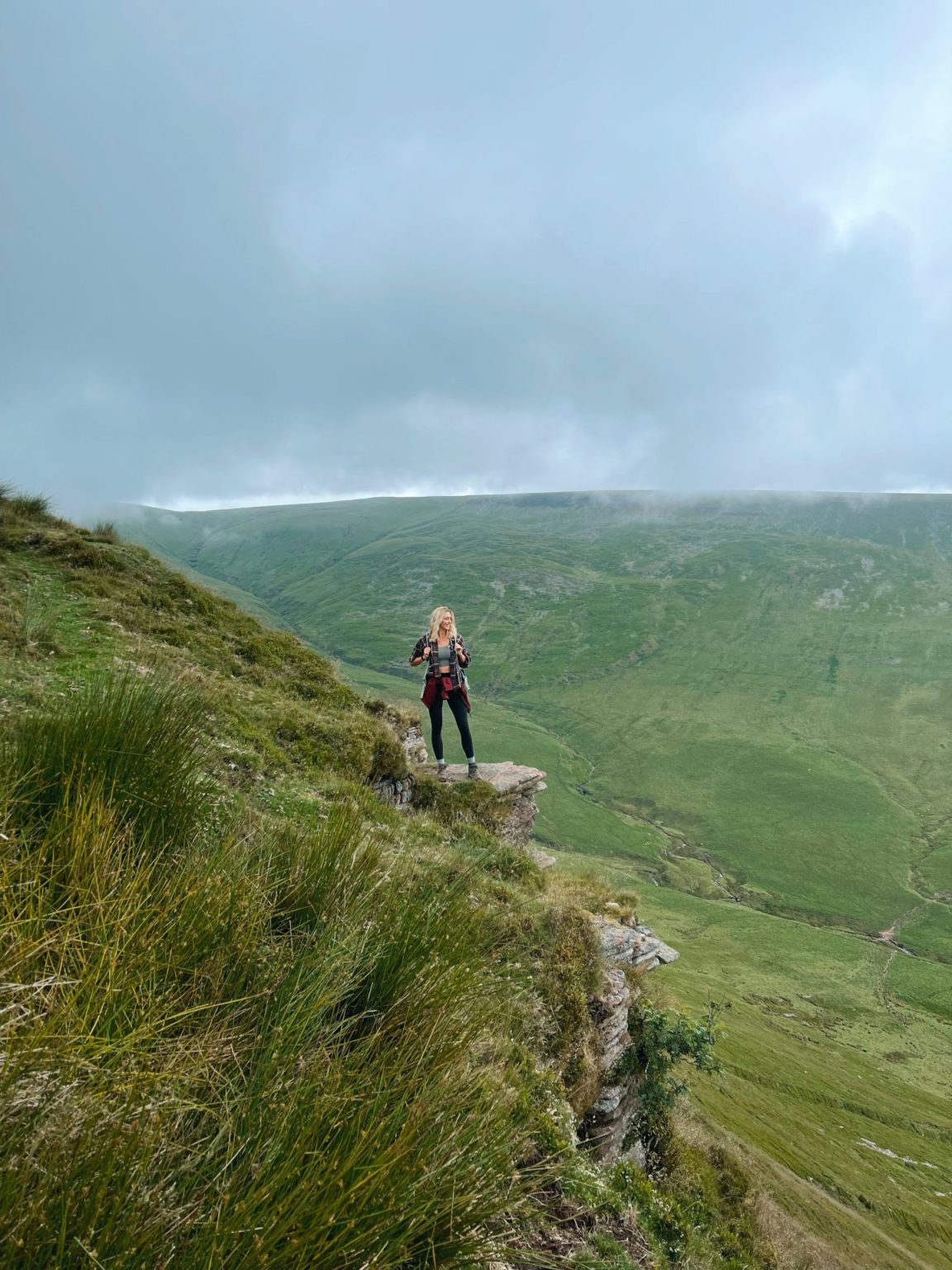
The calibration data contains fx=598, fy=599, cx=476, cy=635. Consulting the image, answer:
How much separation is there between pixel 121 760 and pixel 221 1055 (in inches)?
89.7

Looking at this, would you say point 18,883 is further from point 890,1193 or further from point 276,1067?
point 890,1193

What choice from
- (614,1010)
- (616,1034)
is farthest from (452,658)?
(616,1034)

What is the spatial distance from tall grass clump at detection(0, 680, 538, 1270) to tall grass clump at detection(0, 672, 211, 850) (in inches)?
1.1

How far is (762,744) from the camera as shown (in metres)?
182

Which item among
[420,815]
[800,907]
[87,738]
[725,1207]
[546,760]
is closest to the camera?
[87,738]

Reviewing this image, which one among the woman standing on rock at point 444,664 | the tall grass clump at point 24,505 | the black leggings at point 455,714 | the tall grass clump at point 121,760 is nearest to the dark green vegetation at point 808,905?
the black leggings at point 455,714

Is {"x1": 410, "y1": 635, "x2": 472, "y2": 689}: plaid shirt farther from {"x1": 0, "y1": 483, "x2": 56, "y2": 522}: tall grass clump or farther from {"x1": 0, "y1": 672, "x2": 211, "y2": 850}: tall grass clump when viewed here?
{"x1": 0, "y1": 483, "x2": 56, "y2": 522}: tall grass clump

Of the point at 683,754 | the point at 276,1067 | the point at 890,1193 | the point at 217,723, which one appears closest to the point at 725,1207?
the point at 217,723

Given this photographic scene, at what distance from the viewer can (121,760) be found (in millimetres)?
4012

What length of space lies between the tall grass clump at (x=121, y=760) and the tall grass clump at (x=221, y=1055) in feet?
0.09

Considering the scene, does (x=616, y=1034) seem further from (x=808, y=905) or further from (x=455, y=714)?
(x=808, y=905)

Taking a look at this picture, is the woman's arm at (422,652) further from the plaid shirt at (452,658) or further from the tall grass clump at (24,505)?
the tall grass clump at (24,505)

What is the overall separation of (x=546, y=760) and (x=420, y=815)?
164 m

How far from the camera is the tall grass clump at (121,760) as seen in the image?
11.7 feet
